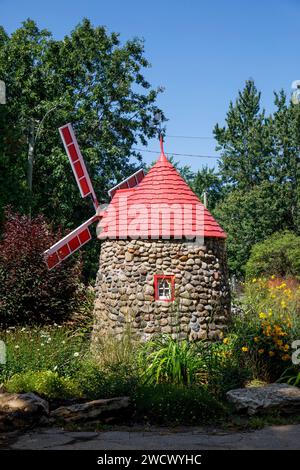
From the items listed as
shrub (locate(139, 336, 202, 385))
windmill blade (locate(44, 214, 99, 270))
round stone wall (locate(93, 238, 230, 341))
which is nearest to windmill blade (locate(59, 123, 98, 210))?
windmill blade (locate(44, 214, 99, 270))

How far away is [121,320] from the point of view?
432 inches

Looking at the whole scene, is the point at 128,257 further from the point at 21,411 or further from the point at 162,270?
the point at 21,411

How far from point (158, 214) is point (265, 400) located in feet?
15.3

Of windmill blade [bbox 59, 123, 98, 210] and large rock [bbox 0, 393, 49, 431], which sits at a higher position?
windmill blade [bbox 59, 123, 98, 210]

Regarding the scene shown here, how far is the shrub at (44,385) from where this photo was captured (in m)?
8.48

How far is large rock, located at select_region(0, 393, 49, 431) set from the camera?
7051 mm

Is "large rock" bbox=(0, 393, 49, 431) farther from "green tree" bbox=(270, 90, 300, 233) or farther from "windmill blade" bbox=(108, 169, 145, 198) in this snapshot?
"green tree" bbox=(270, 90, 300, 233)

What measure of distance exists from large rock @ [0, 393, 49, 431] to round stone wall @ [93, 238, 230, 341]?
3.68 meters

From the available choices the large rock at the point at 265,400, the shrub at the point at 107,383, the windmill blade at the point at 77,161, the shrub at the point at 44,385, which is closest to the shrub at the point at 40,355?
the shrub at the point at 44,385

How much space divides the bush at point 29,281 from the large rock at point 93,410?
566 centimetres

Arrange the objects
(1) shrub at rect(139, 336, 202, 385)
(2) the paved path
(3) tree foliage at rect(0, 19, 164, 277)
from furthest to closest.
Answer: (3) tree foliage at rect(0, 19, 164, 277), (1) shrub at rect(139, 336, 202, 385), (2) the paved path

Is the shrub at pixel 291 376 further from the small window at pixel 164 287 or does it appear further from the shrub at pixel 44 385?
the shrub at pixel 44 385
